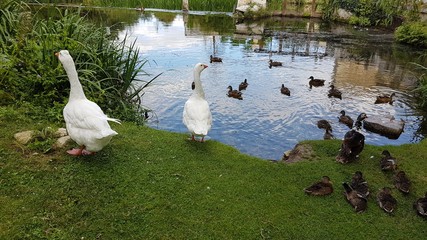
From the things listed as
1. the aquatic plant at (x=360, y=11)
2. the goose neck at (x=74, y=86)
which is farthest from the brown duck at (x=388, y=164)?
the aquatic plant at (x=360, y=11)

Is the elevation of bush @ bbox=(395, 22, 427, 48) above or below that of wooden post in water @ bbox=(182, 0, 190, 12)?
below

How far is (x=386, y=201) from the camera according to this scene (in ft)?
14.6

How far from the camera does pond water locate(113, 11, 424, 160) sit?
8070 mm

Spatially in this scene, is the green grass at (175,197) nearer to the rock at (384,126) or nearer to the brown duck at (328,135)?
the brown duck at (328,135)

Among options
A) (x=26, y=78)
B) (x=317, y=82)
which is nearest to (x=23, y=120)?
(x=26, y=78)

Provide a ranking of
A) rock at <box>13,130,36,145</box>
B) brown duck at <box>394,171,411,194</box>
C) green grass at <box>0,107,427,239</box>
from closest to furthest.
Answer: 1. green grass at <box>0,107,427,239</box>
2. brown duck at <box>394,171,411,194</box>
3. rock at <box>13,130,36,145</box>

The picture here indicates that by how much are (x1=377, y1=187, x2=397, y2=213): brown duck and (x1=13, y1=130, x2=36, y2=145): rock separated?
4.73m

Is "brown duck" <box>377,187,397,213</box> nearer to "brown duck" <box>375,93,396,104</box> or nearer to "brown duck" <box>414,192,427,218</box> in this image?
"brown duck" <box>414,192,427,218</box>

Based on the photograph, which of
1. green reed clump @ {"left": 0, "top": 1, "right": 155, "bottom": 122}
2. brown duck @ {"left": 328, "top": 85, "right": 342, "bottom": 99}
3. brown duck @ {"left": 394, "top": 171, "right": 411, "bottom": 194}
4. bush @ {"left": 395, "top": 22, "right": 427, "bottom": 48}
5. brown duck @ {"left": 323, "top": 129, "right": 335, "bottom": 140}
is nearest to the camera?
brown duck @ {"left": 394, "top": 171, "right": 411, "bottom": 194}

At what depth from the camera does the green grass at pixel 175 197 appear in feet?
12.3

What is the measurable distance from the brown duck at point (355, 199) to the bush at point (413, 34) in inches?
677

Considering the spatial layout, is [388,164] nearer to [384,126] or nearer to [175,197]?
[384,126]

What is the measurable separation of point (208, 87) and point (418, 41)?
45.4 feet

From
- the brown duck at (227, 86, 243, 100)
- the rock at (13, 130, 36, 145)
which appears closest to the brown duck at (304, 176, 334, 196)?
the rock at (13, 130, 36, 145)
